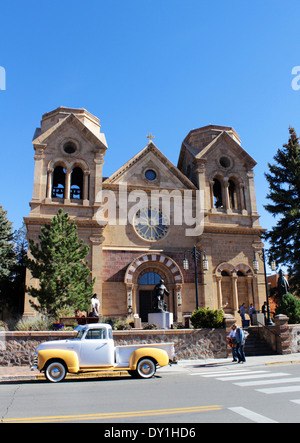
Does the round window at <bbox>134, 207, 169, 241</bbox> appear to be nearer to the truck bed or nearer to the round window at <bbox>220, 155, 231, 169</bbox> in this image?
the round window at <bbox>220, 155, 231, 169</bbox>

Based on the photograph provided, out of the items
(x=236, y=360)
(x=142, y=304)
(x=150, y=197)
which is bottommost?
(x=236, y=360)

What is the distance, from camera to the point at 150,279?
28.0m

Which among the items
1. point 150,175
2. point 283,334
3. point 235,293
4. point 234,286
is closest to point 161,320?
point 283,334

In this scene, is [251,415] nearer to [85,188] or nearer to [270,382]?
[270,382]

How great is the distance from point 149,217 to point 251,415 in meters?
23.1

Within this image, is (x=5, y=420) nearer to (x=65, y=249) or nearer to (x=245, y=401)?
(x=245, y=401)

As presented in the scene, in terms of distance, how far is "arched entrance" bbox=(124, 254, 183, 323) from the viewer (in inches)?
1068

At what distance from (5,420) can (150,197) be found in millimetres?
23640

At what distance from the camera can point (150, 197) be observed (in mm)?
29547

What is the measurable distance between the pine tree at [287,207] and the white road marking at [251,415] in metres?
20.6
